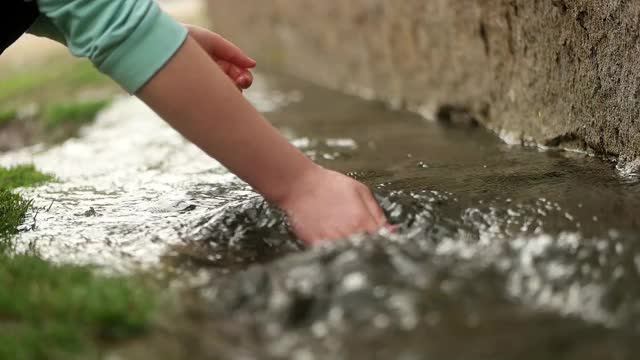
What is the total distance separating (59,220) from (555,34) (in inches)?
61.5

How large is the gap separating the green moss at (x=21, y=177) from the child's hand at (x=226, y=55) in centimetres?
90

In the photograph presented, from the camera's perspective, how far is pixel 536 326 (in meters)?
1.13

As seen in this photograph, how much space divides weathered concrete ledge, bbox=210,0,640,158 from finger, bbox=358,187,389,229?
0.78 metres

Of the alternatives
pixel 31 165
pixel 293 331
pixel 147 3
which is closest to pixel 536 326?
pixel 293 331

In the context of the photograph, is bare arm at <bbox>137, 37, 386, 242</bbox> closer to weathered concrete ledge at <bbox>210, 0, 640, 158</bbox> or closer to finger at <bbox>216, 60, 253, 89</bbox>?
finger at <bbox>216, 60, 253, 89</bbox>

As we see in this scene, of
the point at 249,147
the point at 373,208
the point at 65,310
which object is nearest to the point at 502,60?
the point at 373,208

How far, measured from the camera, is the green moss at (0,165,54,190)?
107 inches

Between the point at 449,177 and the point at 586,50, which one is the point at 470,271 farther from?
the point at 586,50

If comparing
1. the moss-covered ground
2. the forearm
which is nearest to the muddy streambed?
the forearm

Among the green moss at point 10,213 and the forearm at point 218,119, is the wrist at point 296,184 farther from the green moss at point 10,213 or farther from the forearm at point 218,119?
the green moss at point 10,213

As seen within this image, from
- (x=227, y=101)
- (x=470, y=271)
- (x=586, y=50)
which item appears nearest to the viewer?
(x=470, y=271)

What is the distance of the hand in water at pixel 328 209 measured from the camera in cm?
159

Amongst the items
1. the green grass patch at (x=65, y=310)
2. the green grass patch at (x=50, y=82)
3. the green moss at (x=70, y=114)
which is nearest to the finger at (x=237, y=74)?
the green grass patch at (x=65, y=310)

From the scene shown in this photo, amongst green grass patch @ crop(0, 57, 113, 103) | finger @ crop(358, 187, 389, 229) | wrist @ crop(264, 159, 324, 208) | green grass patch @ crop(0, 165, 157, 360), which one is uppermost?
wrist @ crop(264, 159, 324, 208)
